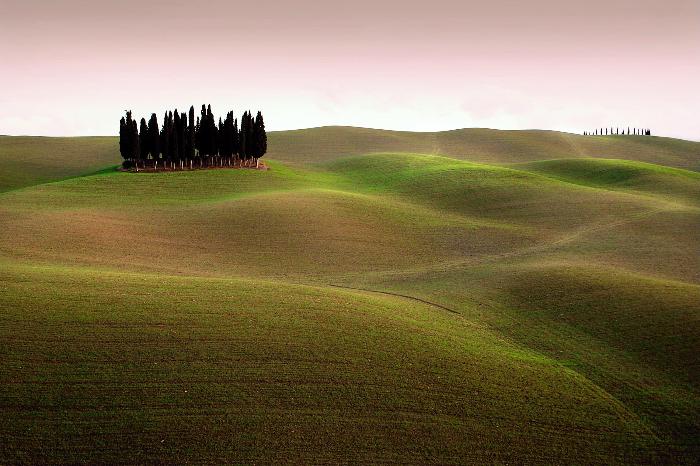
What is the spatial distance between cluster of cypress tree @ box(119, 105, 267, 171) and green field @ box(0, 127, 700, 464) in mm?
18638

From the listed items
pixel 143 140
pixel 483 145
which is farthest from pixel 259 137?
pixel 483 145

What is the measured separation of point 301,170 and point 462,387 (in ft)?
222

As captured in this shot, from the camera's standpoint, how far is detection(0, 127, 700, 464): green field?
62.6 ft

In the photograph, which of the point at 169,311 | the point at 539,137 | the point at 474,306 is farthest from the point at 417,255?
the point at 539,137

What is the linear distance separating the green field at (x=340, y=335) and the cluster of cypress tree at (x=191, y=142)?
1864 cm

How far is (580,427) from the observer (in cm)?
2144

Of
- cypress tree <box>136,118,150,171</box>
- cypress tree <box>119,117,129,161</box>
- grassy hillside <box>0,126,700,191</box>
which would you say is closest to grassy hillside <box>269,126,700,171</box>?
grassy hillside <box>0,126,700,191</box>

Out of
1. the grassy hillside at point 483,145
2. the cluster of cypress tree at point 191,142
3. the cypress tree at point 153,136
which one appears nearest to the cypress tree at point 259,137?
the cluster of cypress tree at point 191,142

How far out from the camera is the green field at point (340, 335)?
19094 millimetres

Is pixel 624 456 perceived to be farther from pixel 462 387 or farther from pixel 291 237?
pixel 291 237

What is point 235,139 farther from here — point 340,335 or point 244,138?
point 340,335

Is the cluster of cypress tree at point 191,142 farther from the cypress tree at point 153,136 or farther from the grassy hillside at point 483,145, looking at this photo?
the grassy hillside at point 483,145

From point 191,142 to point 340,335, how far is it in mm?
58745

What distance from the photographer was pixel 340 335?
2478 centimetres
